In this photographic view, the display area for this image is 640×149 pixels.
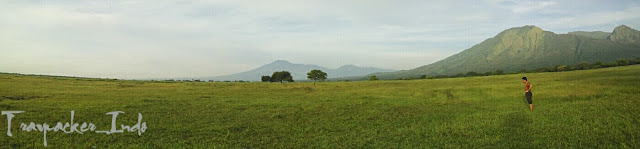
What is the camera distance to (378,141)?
13.8m

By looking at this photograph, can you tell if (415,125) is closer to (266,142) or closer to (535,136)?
(535,136)

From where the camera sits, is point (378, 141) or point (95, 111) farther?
point (95, 111)

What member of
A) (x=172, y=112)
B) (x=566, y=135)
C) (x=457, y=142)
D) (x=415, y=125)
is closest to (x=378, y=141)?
(x=457, y=142)

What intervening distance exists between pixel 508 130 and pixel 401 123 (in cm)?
551

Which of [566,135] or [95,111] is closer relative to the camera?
[566,135]

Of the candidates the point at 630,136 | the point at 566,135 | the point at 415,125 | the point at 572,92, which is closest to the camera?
the point at 630,136

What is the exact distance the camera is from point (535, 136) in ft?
45.0

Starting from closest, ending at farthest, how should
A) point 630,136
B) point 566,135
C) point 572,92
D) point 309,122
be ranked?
point 630,136, point 566,135, point 309,122, point 572,92

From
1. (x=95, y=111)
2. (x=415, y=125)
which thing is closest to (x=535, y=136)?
(x=415, y=125)

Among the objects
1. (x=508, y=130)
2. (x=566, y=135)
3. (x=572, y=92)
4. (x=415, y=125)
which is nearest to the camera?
(x=566, y=135)

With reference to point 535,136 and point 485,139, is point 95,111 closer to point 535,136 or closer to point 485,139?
point 485,139

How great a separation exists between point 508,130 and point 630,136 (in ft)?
14.3

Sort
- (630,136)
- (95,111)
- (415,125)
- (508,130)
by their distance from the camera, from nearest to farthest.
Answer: (630,136), (508,130), (415,125), (95,111)

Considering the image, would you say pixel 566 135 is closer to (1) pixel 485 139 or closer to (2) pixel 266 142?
(1) pixel 485 139
